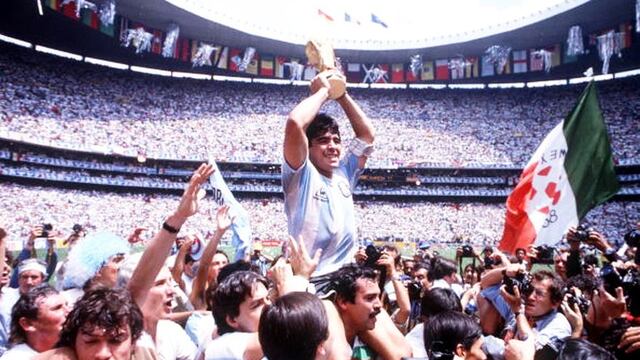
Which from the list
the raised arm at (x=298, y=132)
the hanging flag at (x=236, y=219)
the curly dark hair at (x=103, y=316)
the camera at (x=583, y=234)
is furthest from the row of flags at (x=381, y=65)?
the curly dark hair at (x=103, y=316)

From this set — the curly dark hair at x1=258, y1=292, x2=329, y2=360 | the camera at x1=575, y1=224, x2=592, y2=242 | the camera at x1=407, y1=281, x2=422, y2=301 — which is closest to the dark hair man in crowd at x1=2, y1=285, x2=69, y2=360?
the curly dark hair at x1=258, y1=292, x2=329, y2=360

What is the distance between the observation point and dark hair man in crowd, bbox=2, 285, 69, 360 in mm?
2979

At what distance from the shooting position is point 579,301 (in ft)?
13.6

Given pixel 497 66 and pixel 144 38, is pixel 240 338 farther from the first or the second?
pixel 497 66

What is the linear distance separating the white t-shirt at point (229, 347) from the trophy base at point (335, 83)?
4.68 feet

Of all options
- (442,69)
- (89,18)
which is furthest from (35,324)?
(442,69)

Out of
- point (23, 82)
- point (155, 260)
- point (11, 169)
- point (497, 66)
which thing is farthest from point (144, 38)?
point (155, 260)

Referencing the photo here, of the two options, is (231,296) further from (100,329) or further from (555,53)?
(555,53)

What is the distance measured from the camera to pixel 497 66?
4431 centimetres

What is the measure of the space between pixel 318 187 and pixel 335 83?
627mm

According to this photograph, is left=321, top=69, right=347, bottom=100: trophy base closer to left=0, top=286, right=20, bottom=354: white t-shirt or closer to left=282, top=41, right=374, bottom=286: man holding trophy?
left=282, top=41, right=374, bottom=286: man holding trophy

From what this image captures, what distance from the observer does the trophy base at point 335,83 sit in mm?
3186

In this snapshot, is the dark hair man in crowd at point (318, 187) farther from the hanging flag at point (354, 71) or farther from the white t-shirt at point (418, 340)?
the hanging flag at point (354, 71)

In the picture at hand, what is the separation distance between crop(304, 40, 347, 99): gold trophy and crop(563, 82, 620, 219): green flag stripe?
189 inches
